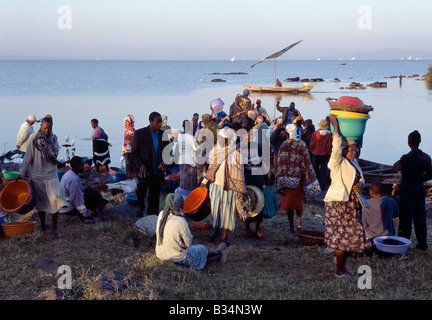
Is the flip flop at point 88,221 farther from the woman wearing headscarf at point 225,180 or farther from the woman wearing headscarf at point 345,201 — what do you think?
the woman wearing headscarf at point 345,201

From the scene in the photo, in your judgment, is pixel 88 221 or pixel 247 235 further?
pixel 88 221

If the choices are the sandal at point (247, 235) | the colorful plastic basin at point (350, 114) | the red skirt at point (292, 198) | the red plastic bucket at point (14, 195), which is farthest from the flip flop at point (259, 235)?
the red plastic bucket at point (14, 195)

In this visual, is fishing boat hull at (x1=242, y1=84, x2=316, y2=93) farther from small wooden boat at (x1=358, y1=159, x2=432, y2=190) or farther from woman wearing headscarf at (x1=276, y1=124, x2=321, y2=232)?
woman wearing headscarf at (x1=276, y1=124, x2=321, y2=232)

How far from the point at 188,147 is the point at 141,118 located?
20.1 metres

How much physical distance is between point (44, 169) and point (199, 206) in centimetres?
226

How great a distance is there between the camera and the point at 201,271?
6051 millimetres

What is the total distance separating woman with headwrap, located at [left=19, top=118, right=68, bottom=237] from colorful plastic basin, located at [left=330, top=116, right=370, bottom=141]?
13.3 ft

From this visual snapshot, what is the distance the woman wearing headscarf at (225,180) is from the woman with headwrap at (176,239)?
100cm

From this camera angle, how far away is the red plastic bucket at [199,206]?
7.37 m

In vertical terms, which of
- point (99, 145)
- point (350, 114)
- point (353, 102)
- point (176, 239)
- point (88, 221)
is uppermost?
point (353, 102)

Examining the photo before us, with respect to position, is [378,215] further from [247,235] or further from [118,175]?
[118,175]

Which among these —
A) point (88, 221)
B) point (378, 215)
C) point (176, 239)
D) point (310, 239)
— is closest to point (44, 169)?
point (88, 221)
